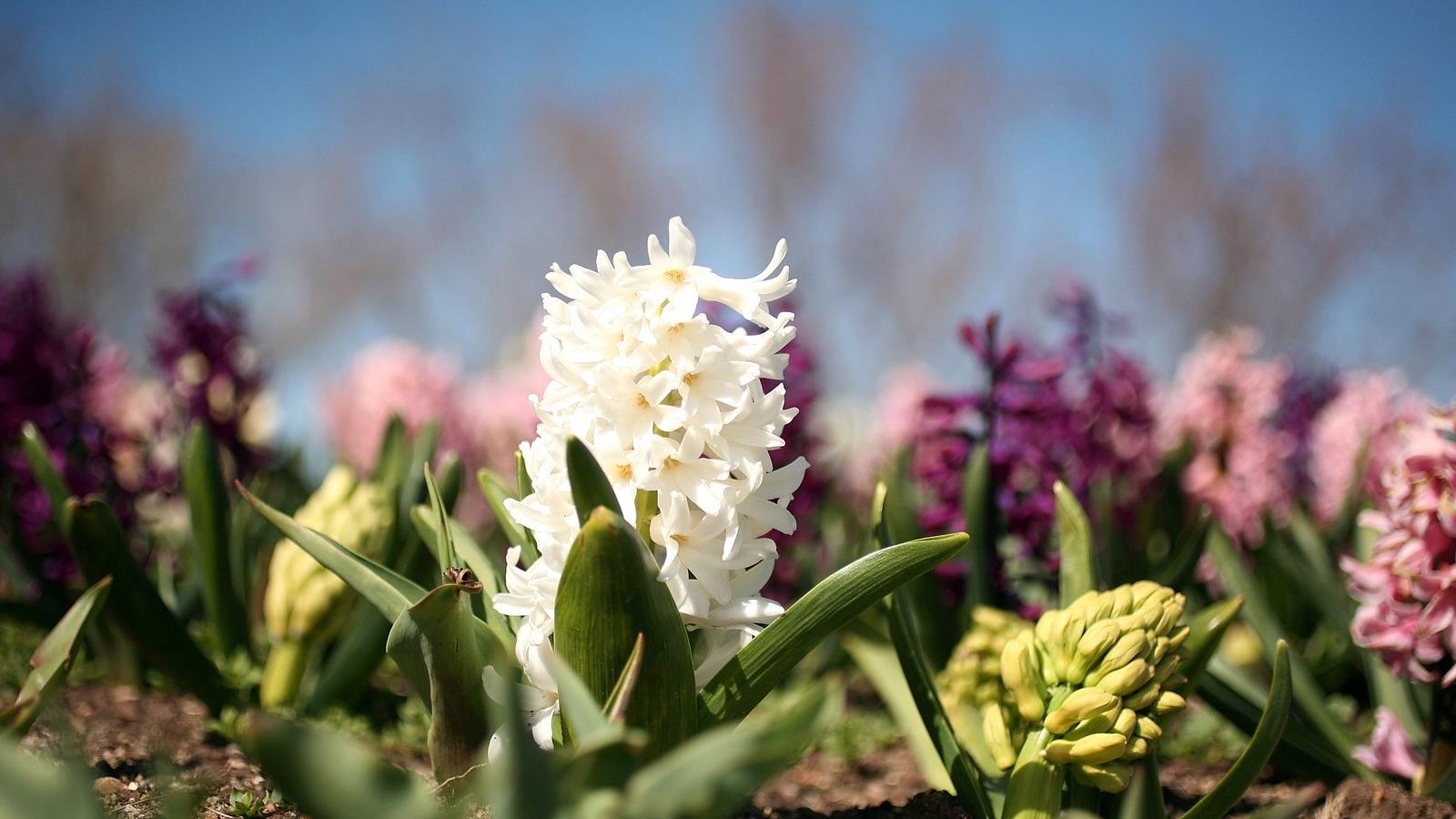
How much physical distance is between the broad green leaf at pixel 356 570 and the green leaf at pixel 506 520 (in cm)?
18

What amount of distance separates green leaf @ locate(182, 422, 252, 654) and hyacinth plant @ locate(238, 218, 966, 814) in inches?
53.6

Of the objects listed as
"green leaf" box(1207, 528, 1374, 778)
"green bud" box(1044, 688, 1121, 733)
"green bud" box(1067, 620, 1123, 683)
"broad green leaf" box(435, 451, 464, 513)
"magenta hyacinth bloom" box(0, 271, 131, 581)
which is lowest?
"green leaf" box(1207, 528, 1374, 778)

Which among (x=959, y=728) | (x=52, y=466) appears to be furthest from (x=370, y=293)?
(x=959, y=728)

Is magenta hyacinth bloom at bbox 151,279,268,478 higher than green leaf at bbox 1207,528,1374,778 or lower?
higher

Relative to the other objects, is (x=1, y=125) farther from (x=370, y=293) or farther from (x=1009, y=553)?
(x=1009, y=553)

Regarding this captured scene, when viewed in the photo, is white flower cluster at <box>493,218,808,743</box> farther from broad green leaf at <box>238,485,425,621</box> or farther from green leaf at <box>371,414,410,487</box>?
green leaf at <box>371,414,410,487</box>

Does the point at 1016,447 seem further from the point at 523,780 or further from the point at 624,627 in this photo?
the point at 523,780

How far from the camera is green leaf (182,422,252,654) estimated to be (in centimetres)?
248

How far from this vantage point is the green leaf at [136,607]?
6.39ft

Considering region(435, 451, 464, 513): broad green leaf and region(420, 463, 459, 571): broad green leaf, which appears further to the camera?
region(435, 451, 464, 513): broad green leaf

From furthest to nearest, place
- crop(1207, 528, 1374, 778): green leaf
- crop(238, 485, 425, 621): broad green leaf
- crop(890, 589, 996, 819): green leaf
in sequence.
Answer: crop(1207, 528, 1374, 778): green leaf
crop(890, 589, 996, 819): green leaf
crop(238, 485, 425, 621): broad green leaf

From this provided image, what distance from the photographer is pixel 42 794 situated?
2.79 feet

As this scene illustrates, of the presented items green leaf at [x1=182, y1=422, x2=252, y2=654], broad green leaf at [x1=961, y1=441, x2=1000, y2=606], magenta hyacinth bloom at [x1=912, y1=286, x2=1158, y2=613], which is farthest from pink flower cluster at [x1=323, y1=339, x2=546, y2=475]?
broad green leaf at [x1=961, y1=441, x2=1000, y2=606]

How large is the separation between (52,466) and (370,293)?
18640 mm
